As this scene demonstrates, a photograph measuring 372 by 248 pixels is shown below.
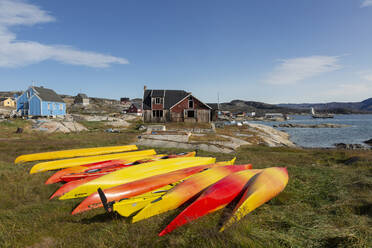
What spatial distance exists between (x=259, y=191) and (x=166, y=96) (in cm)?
3143

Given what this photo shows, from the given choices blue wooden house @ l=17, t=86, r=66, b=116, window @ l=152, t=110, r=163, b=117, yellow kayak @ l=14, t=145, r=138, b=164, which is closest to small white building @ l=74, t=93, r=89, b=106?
blue wooden house @ l=17, t=86, r=66, b=116

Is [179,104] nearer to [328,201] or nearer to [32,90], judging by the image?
[32,90]

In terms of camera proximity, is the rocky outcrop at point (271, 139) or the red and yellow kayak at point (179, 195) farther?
the rocky outcrop at point (271, 139)

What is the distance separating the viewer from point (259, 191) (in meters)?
5.41

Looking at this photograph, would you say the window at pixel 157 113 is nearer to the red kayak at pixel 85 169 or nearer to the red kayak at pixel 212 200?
the red kayak at pixel 85 169

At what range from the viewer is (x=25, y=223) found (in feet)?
15.2

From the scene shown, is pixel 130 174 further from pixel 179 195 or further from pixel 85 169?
pixel 179 195

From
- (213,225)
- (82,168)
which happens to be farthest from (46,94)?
(213,225)

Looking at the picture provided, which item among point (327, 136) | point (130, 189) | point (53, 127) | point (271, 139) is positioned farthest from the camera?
point (327, 136)

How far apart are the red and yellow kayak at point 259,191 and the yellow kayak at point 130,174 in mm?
3381

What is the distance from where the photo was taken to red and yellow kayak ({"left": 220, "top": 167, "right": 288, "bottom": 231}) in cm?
455


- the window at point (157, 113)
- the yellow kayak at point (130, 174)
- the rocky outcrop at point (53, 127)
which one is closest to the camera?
the yellow kayak at point (130, 174)

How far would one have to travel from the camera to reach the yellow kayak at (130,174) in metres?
6.39

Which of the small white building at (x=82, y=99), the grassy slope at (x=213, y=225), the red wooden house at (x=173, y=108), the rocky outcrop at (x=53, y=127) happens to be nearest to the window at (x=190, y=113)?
the red wooden house at (x=173, y=108)
